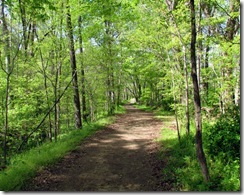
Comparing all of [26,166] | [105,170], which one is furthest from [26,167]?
[105,170]

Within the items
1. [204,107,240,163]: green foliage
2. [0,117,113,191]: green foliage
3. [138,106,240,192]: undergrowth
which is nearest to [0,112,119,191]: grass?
[0,117,113,191]: green foliage

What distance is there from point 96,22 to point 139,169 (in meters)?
8.92

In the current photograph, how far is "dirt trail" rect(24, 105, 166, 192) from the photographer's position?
5809 mm

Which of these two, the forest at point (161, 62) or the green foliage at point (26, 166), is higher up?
the forest at point (161, 62)

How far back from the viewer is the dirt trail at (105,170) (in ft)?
19.1

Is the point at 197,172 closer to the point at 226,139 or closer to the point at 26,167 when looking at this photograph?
the point at 226,139

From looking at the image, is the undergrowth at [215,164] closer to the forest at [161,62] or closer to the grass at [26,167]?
the forest at [161,62]

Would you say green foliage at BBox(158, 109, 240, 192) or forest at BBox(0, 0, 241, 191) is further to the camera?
forest at BBox(0, 0, 241, 191)

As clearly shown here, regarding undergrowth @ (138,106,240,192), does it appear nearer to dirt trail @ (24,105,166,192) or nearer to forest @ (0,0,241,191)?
forest @ (0,0,241,191)

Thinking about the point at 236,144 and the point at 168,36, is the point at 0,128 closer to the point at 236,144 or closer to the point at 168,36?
the point at 168,36

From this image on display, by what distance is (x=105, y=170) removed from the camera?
700 centimetres

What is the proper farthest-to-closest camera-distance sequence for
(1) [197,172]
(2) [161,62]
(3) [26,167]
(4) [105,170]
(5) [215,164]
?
(2) [161,62] < (4) [105,170] < (3) [26,167] < (5) [215,164] < (1) [197,172]

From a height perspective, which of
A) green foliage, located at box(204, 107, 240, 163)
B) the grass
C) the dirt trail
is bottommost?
the dirt trail

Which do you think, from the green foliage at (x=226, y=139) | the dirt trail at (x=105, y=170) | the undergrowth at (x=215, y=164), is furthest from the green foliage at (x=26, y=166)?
the green foliage at (x=226, y=139)
